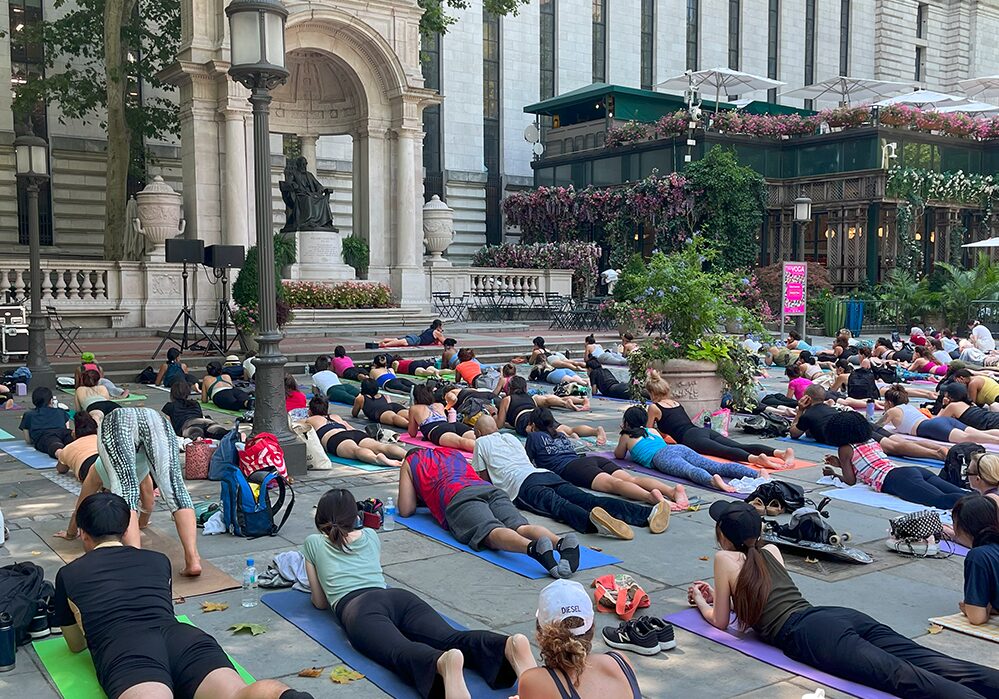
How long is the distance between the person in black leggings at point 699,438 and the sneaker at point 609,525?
3025 mm

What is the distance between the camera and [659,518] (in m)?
7.64

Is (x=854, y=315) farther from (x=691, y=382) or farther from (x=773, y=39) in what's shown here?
(x=773, y=39)

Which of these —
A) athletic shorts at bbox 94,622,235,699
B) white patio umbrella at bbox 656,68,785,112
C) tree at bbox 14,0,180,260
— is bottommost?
athletic shorts at bbox 94,622,235,699

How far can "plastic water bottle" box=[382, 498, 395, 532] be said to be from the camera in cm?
778

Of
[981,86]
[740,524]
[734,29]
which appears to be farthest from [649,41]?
[740,524]

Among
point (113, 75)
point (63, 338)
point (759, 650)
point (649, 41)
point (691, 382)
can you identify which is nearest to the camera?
point (759, 650)

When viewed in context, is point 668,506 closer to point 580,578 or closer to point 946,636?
point 580,578

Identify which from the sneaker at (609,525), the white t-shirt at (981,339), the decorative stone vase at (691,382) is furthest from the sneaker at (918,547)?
the white t-shirt at (981,339)

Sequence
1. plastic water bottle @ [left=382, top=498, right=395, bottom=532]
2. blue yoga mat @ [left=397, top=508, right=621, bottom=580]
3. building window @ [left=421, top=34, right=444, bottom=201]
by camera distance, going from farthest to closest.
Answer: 1. building window @ [left=421, top=34, right=444, bottom=201]
2. plastic water bottle @ [left=382, top=498, right=395, bottom=532]
3. blue yoga mat @ [left=397, top=508, right=621, bottom=580]

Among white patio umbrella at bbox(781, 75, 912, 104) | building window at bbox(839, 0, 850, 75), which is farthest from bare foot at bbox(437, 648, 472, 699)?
building window at bbox(839, 0, 850, 75)

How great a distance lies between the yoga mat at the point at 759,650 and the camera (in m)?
4.71

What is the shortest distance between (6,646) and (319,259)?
21.7 meters

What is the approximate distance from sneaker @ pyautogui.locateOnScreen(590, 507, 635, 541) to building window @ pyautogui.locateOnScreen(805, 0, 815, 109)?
155 ft

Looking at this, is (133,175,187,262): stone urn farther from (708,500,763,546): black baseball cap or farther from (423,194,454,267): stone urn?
(708,500,763,546): black baseball cap
